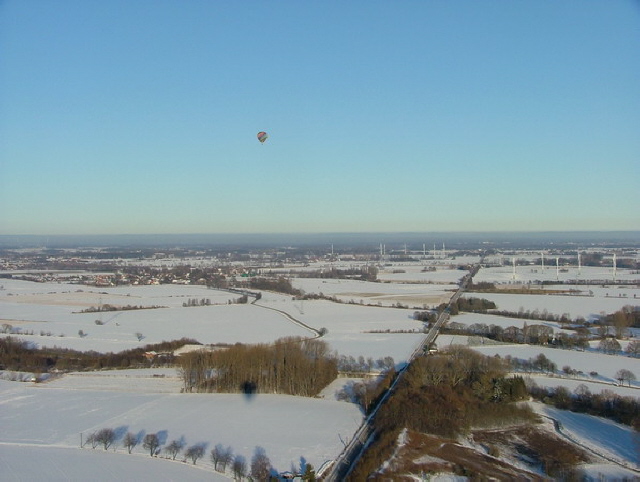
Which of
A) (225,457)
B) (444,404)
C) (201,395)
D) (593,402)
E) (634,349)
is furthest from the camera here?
(634,349)

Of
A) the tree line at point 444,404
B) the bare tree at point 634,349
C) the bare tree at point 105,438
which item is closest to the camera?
the bare tree at point 105,438

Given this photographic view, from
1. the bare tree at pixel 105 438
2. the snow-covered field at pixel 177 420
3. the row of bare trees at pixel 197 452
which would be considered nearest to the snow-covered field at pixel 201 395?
the snow-covered field at pixel 177 420

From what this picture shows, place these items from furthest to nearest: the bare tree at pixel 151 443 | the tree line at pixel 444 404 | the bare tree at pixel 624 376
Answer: the bare tree at pixel 624 376 < the tree line at pixel 444 404 < the bare tree at pixel 151 443

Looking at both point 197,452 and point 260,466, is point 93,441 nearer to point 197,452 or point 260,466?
point 197,452

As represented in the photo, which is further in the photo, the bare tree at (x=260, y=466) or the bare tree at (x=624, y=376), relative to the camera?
the bare tree at (x=624, y=376)

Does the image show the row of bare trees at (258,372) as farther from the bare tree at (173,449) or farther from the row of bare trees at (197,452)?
the bare tree at (173,449)

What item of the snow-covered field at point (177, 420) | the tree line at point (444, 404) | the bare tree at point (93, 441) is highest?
the tree line at point (444, 404)

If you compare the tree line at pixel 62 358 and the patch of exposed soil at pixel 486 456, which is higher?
the tree line at pixel 62 358

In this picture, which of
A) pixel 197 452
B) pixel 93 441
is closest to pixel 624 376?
pixel 197 452
